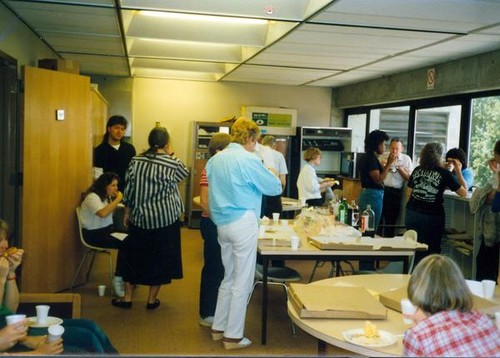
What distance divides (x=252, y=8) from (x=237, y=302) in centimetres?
218

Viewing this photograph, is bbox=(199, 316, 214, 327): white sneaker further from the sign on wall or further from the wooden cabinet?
the sign on wall

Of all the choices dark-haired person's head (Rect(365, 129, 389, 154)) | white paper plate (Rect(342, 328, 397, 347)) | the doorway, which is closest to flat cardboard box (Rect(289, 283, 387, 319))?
white paper plate (Rect(342, 328, 397, 347))

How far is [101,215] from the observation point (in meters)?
4.98

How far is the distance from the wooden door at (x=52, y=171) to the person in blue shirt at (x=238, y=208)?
178 centimetres

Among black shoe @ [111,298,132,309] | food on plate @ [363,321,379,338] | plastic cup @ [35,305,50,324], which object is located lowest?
black shoe @ [111,298,132,309]

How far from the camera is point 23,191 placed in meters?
4.75

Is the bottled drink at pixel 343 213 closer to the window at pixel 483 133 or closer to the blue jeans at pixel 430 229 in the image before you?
the blue jeans at pixel 430 229

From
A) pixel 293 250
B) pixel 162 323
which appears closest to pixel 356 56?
pixel 293 250

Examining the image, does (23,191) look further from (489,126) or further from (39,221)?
(489,126)

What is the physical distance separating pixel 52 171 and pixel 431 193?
3376 mm

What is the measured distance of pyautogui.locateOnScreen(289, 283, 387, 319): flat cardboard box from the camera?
227 cm

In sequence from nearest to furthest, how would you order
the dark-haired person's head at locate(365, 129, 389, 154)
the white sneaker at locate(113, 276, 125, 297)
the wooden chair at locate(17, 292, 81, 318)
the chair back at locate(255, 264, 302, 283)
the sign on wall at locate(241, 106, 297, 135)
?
the wooden chair at locate(17, 292, 81, 318), the chair back at locate(255, 264, 302, 283), the white sneaker at locate(113, 276, 125, 297), the dark-haired person's head at locate(365, 129, 389, 154), the sign on wall at locate(241, 106, 297, 135)

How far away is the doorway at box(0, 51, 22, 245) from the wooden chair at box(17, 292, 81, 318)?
220cm

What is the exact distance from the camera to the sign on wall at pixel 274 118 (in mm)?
9297
